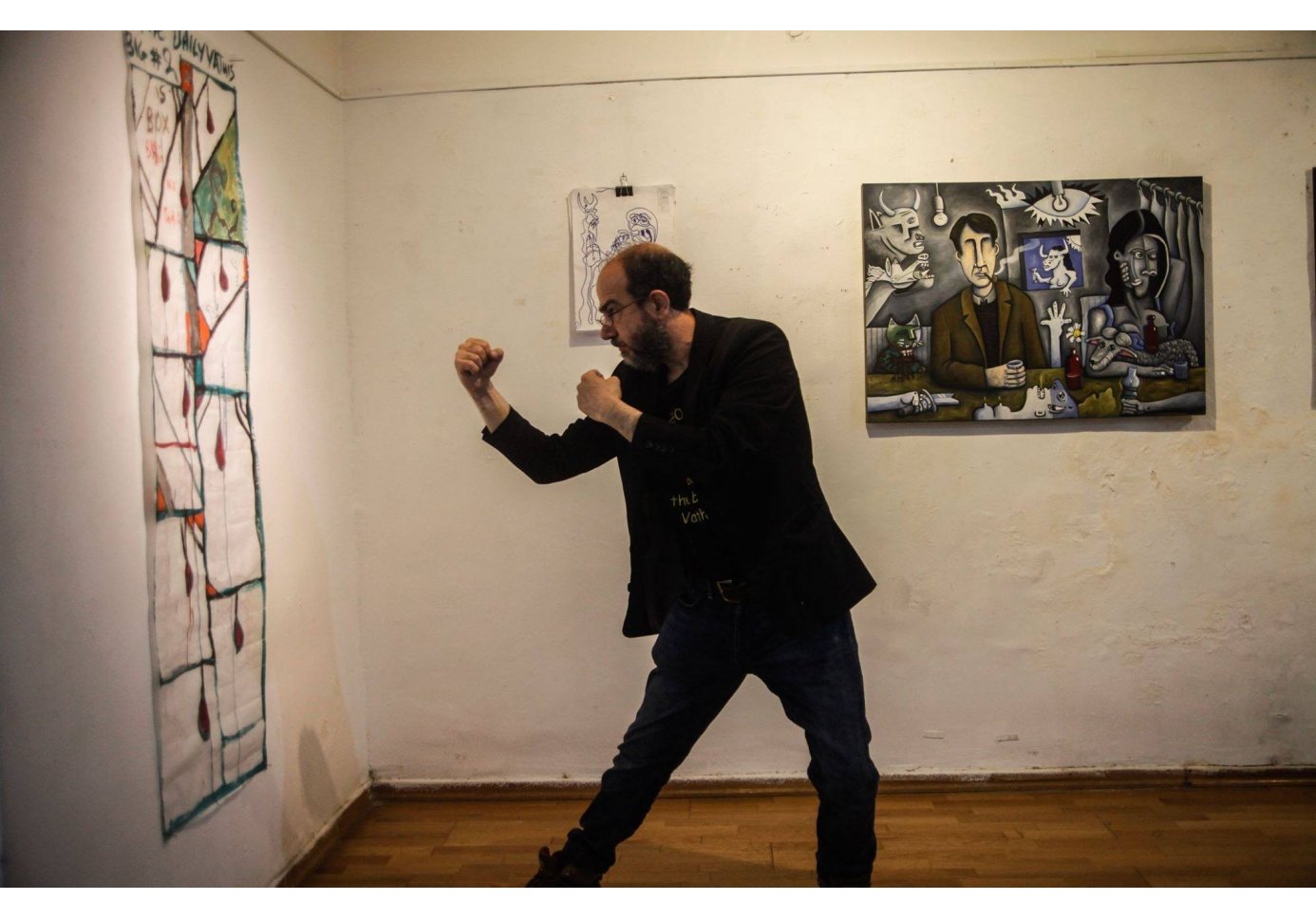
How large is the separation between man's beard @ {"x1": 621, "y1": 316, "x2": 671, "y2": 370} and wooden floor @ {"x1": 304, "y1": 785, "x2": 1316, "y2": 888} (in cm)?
121

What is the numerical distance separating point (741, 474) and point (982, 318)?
3.63 ft

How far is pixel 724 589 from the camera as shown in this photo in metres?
2.04

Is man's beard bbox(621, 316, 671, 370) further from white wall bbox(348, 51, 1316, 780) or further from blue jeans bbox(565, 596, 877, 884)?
white wall bbox(348, 51, 1316, 780)

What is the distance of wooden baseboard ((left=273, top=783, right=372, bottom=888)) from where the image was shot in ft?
7.68

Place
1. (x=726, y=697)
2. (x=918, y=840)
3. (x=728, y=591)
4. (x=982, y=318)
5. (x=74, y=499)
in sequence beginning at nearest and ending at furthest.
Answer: (x=74, y=499)
(x=728, y=591)
(x=726, y=697)
(x=918, y=840)
(x=982, y=318)

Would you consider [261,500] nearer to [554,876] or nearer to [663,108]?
[554,876]

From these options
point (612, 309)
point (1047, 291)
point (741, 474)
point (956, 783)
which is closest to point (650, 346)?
point (612, 309)

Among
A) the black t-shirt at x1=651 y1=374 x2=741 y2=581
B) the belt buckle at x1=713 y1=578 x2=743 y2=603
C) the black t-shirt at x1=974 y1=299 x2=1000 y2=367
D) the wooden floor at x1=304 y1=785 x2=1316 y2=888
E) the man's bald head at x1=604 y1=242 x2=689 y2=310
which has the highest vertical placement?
the man's bald head at x1=604 y1=242 x2=689 y2=310

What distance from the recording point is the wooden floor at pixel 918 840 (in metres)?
2.32

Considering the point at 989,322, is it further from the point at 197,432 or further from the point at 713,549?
the point at 197,432

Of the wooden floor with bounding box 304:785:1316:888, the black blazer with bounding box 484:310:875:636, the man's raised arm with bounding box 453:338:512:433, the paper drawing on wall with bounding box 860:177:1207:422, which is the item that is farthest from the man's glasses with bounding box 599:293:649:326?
the wooden floor with bounding box 304:785:1316:888

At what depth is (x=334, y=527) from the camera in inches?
109

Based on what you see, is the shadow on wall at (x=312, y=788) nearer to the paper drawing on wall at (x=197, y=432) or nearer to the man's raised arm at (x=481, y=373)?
the paper drawing on wall at (x=197, y=432)
